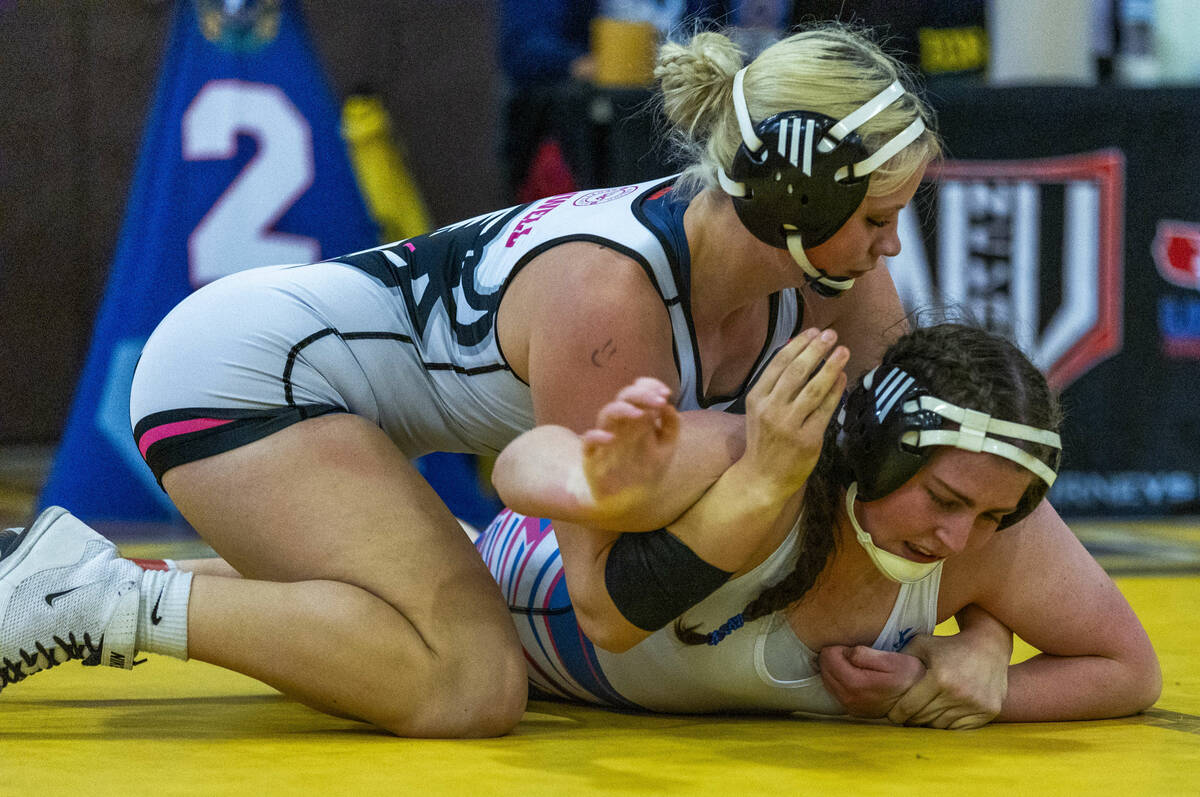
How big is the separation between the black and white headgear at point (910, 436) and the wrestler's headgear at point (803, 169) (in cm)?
23

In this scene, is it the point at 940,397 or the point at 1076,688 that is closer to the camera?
the point at 940,397

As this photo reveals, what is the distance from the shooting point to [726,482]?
76.9 inches

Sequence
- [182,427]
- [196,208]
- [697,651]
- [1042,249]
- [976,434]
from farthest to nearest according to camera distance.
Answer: [1042,249] < [196,208] < [182,427] < [697,651] < [976,434]

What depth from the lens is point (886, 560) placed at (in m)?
2.12

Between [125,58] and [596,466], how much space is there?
5477mm

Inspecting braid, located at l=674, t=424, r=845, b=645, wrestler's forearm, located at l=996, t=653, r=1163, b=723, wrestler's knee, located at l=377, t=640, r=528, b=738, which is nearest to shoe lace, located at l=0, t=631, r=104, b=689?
wrestler's knee, located at l=377, t=640, r=528, b=738

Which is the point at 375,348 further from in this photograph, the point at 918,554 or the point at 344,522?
the point at 918,554

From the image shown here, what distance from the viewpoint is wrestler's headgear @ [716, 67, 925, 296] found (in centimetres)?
205

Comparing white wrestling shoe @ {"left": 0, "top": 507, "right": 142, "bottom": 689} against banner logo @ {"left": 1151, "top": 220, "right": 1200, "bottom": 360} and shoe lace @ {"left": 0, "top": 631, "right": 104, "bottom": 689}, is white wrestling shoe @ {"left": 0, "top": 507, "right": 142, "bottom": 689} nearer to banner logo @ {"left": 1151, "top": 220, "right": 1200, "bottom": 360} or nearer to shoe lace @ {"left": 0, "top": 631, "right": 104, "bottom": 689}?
shoe lace @ {"left": 0, "top": 631, "right": 104, "bottom": 689}

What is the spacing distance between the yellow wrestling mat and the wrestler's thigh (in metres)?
0.21

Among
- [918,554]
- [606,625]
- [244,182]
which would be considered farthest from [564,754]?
[244,182]

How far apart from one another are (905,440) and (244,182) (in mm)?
2694

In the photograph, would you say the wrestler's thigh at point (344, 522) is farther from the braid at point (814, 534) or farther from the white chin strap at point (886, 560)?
the white chin strap at point (886, 560)

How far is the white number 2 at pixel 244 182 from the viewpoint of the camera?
4191mm
